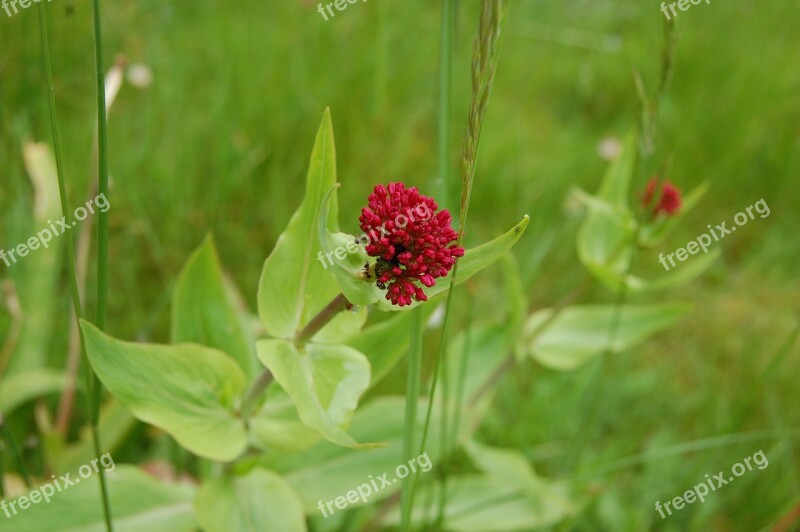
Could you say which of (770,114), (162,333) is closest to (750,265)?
(770,114)

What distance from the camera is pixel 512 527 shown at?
1.85m

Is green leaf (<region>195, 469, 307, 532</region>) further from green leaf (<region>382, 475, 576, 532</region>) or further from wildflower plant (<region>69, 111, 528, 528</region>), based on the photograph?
green leaf (<region>382, 475, 576, 532</region>)

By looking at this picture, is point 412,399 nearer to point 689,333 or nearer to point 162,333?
point 162,333

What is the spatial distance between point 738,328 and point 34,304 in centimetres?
247

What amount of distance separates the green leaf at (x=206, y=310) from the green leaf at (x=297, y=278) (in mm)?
312

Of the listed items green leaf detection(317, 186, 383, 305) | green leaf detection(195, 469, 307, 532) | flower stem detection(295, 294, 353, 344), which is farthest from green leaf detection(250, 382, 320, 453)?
green leaf detection(317, 186, 383, 305)

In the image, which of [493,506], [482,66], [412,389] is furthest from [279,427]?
[482,66]

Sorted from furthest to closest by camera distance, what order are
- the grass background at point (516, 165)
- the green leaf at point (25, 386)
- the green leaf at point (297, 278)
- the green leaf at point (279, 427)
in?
the grass background at point (516, 165) → the green leaf at point (25, 386) → the green leaf at point (279, 427) → the green leaf at point (297, 278)

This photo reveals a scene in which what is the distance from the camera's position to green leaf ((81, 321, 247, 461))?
4.17 ft

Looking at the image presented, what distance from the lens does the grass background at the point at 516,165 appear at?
7.06 ft

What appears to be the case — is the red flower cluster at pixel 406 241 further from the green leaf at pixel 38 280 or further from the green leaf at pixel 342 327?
the green leaf at pixel 38 280

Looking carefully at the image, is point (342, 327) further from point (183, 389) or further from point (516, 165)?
point (516, 165)

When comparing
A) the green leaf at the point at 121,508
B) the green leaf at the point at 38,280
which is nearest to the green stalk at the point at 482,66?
the green leaf at the point at 121,508

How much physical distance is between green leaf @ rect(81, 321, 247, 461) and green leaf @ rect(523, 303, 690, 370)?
3.07ft
